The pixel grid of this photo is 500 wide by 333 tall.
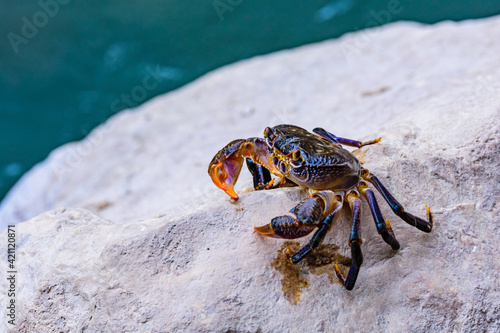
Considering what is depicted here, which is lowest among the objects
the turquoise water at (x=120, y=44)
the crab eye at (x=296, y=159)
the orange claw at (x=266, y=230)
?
the turquoise water at (x=120, y=44)

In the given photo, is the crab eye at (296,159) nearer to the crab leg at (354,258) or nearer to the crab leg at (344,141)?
the crab leg at (354,258)

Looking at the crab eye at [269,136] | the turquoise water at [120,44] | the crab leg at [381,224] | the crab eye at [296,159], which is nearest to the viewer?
the crab leg at [381,224]

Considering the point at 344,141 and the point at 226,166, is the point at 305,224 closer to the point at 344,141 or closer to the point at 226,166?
the point at 226,166

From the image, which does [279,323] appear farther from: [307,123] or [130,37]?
[130,37]

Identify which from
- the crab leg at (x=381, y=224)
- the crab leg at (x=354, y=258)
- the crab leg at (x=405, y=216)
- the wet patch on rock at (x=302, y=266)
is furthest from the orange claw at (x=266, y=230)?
the crab leg at (x=405, y=216)

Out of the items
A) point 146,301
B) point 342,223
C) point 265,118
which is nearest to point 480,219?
point 342,223

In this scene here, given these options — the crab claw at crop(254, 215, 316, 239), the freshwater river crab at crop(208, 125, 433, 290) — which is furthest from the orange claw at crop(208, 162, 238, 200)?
the crab claw at crop(254, 215, 316, 239)
